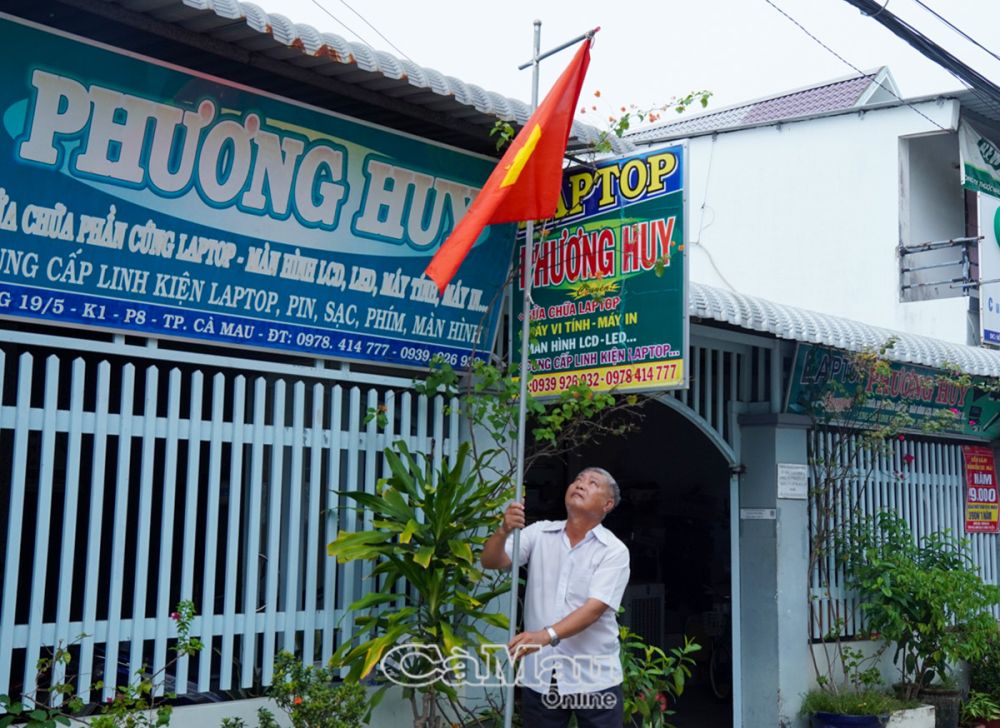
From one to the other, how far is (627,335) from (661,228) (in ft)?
2.04

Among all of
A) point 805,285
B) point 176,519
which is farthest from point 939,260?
point 176,519

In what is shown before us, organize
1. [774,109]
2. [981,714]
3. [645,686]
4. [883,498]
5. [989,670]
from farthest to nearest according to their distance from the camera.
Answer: [774,109]
[989,670]
[883,498]
[981,714]
[645,686]

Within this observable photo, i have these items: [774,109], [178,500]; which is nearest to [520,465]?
[178,500]

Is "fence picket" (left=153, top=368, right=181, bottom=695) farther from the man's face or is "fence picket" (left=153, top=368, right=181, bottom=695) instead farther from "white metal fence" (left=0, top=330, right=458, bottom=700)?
the man's face

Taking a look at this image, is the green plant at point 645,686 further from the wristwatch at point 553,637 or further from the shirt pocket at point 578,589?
the wristwatch at point 553,637

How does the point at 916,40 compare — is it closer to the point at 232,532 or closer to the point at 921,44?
the point at 921,44

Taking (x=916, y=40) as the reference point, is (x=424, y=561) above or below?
below

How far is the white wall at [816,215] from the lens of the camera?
1434 cm

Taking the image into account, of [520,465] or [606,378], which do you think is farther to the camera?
[606,378]

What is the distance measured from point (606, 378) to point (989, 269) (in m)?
8.86

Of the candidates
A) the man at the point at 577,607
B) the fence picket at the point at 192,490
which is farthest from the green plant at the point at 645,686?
the fence picket at the point at 192,490

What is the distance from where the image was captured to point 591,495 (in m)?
5.54

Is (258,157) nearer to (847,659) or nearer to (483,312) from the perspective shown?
(483,312)

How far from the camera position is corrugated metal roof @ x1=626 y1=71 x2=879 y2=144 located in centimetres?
1686
